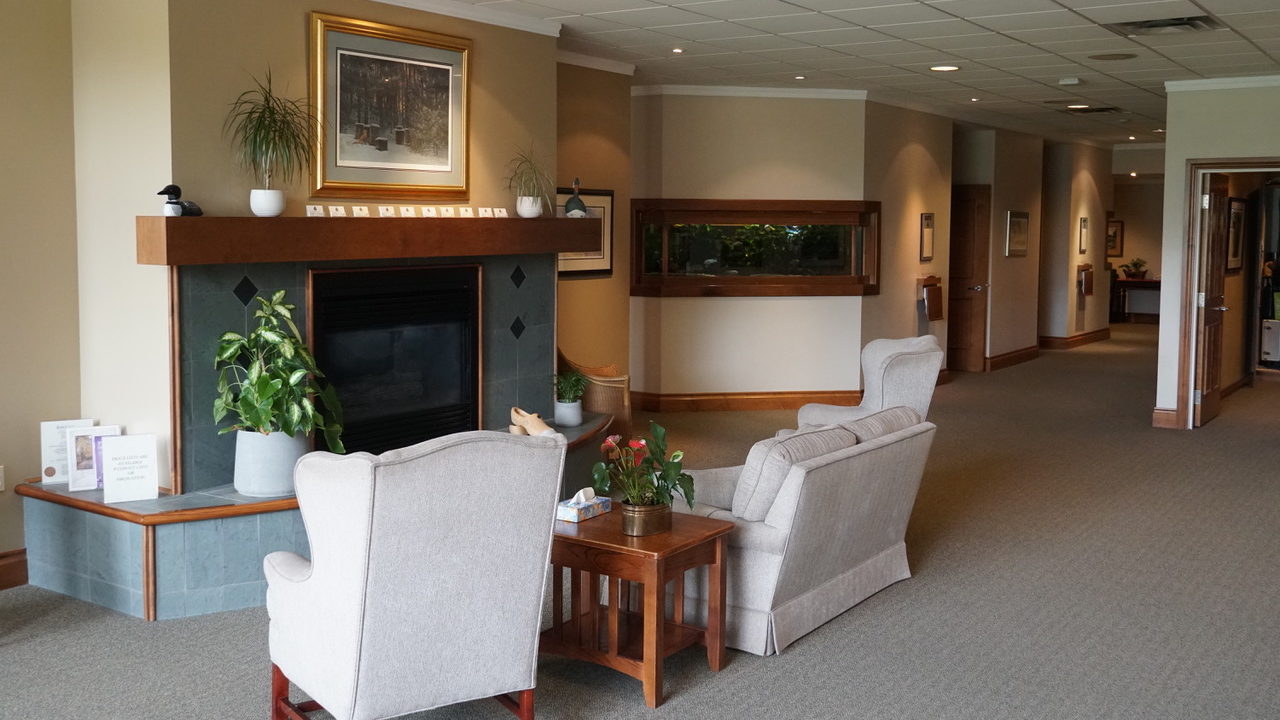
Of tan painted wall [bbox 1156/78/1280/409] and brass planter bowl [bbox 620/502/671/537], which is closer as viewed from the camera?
brass planter bowl [bbox 620/502/671/537]

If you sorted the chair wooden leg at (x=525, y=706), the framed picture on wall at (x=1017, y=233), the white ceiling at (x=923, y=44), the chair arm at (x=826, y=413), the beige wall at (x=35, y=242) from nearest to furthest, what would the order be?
the chair wooden leg at (x=525, y=706)
the beige wall at (x=35, y=242)
the white ceiling at (x=923, y=44)
the chair arm at (x=826, y=413)
the framed picture on wall at (x=1017, y=233)

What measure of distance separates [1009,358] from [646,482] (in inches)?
392

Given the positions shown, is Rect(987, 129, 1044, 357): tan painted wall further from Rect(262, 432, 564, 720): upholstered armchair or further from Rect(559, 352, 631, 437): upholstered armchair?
Rect(262, 432, 564, 720): upholstered armchair

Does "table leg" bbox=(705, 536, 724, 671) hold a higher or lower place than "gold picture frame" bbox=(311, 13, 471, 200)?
lower

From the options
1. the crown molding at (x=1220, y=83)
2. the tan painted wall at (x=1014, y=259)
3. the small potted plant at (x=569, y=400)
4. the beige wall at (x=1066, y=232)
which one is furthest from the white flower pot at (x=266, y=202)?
the beige wall at (x=1066, y=232)

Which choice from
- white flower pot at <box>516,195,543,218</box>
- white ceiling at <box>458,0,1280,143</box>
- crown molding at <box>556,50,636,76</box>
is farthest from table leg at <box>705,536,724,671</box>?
crown molding at <box>556,50,636,76</box>

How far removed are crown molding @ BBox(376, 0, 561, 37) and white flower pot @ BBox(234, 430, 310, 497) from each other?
7.20ft

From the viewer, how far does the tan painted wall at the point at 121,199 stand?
4762mm

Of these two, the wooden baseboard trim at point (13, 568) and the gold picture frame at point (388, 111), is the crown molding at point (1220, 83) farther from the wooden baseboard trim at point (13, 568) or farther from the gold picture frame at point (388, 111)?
the wooden baseboard trim at point (13, 568)

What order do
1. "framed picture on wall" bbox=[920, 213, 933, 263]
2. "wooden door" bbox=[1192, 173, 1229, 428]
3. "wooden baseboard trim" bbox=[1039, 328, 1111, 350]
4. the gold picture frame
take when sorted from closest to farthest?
the gold picture frame < "wooden door" bbox=[1192, 173, 1229, 428] < "framed picture on wall" bbox=[920, 213, 933, 263] < "wooden baseboard trim" bbox=[1039, 328, 1111, 350]

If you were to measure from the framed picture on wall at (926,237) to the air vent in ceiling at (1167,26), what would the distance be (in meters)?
4.28

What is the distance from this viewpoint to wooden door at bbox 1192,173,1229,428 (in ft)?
29.5

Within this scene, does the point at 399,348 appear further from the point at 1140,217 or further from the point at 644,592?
the point at 1140,217

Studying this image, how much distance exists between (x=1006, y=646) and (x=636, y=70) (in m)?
5.41
